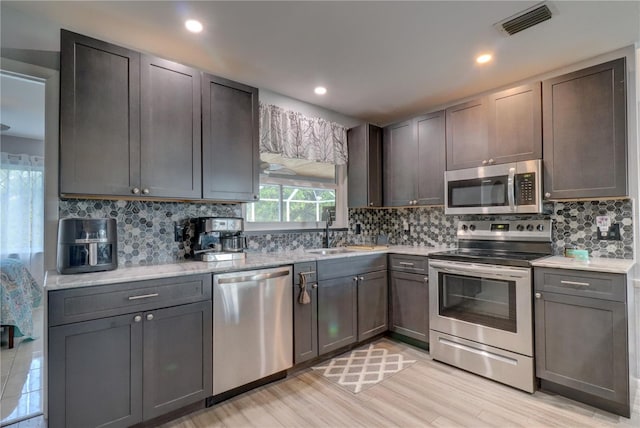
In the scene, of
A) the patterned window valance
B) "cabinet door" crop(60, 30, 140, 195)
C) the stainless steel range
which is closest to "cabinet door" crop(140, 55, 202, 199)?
"cabinet door" crop(60, 30, 140, 195)

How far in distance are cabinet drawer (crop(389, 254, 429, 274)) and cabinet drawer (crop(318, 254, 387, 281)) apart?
0.09m

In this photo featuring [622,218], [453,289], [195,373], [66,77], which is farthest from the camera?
[453,289]

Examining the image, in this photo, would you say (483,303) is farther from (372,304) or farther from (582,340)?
(372,304)

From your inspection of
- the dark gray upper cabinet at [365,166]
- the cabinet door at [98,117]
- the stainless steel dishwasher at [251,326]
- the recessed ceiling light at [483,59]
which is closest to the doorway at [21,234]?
the cabinet door at [98,117]

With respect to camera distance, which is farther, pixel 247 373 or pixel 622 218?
pixel 622 218

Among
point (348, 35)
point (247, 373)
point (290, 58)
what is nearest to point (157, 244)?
point (247, 373)

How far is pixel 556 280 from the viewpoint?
7.02 feet

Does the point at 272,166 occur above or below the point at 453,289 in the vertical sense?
above

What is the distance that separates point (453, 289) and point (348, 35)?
2.21 metres

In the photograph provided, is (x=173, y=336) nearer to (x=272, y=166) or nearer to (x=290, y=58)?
(x=272, y=166)

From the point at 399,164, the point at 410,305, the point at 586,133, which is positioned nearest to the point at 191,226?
the point at 410,305

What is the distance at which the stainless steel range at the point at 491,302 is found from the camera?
7.41 feet

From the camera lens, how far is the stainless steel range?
7.41ft

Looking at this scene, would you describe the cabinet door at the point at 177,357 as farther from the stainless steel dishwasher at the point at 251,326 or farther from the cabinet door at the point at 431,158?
the cabinet door at the point at 431,158
